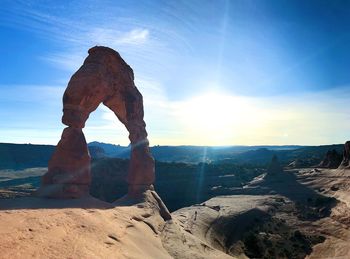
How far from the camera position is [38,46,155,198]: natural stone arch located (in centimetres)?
1953

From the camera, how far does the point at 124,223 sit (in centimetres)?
1678

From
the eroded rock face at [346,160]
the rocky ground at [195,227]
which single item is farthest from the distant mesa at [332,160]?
the rocky ground at [195,227]

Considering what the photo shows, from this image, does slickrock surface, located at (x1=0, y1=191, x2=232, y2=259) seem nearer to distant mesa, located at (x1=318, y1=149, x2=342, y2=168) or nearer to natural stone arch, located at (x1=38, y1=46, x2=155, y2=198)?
natural stone arch, located at (x1=38, y1=46, x2=155, y2=198)

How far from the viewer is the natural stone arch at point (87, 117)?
1953 centimetres

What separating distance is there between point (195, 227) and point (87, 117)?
1191 cm

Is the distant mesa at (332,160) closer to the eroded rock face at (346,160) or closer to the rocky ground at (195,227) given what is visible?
the eroded rock face at (346,160)

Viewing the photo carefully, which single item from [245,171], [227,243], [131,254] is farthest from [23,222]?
[245,171]

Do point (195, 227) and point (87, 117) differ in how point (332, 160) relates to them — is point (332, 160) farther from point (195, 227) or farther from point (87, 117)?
point (87, 117)

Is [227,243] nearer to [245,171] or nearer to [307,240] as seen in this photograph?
[307,240]

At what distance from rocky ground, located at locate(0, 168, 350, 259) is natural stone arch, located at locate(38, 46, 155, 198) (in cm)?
149

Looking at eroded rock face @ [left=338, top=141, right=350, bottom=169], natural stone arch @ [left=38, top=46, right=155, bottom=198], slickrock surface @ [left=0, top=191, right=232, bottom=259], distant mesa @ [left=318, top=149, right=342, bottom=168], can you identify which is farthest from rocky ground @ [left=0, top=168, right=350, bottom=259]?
distant mesa @ [left=318, top=149, right=342, bottom=168]

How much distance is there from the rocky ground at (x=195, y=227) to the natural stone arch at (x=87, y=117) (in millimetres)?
1490

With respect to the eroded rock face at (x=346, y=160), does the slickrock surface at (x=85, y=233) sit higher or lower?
lower

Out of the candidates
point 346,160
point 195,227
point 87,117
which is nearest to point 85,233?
point 87,117
